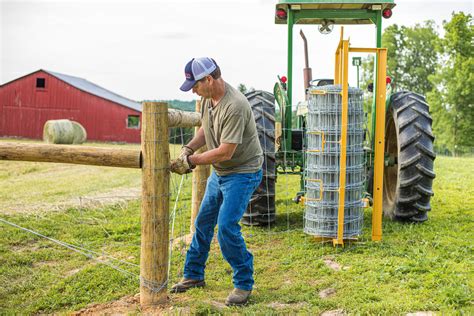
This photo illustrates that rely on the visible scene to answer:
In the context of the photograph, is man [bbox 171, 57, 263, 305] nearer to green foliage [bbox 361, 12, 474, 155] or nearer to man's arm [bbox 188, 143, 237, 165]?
man's arm [bbox 188, 143, 237, 165]

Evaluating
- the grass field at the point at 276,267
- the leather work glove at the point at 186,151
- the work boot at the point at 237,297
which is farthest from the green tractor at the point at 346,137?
the leather work glove at the point at 186,151

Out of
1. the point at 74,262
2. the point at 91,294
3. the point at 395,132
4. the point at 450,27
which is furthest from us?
the point at 450,27

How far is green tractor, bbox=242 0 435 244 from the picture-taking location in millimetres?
6500

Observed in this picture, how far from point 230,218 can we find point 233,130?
751 millimetres

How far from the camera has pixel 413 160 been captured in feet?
23.6

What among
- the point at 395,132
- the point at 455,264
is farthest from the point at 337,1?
the point at 455,264

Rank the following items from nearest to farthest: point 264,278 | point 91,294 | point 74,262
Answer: point 91,294, point 264,278, point 74,262

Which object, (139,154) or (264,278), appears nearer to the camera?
(139,154)

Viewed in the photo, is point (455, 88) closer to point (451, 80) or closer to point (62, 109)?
point (451, 80)

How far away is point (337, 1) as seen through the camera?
24.5 ft

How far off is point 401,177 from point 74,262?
412cm

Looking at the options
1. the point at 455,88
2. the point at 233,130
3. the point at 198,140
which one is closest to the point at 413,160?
the point at 198,140

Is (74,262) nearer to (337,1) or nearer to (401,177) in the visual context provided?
(401,177)

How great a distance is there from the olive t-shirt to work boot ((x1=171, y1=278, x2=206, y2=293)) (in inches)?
41.8
